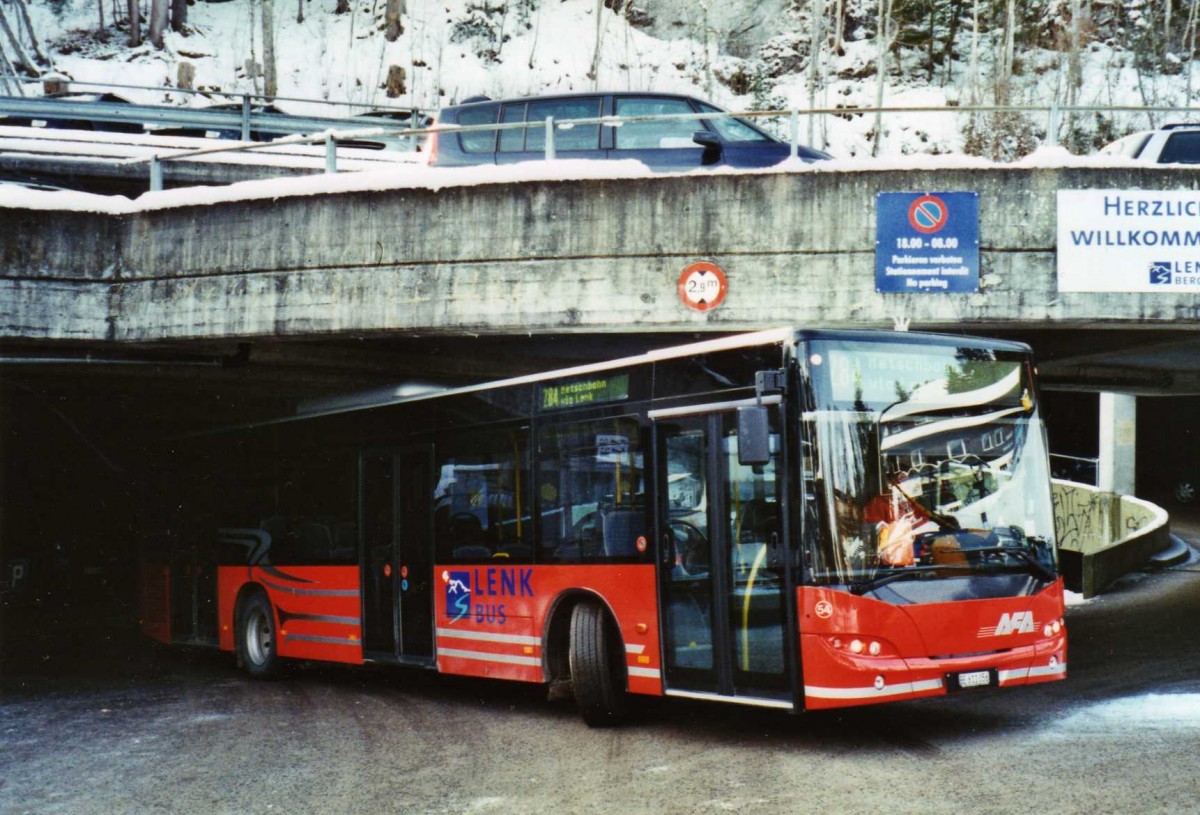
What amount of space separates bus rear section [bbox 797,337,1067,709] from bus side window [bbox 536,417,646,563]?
5.63 feet

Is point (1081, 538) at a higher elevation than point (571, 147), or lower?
lower

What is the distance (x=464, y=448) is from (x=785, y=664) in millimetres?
4204

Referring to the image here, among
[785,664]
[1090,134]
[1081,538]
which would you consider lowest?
[1081,538]

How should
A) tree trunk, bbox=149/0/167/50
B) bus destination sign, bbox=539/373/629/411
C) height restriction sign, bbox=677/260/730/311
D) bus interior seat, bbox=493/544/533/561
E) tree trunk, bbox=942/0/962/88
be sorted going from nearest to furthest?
bus destination sign, bbox=539/373/629/411
bus interior seat, bbox=493/544/533/561
height restriction sign, bbox=677/260/730/311
tree trunk, bbox=942/0/962/88
tree trunk, bbox=149/0/167/50

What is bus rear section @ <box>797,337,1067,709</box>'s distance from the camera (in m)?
7.96

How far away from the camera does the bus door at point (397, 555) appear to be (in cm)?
1170

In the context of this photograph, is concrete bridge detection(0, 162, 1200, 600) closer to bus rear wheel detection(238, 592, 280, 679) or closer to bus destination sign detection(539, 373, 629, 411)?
bus destination sign detection(539, 373, 629, 411)

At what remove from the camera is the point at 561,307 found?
12.4m

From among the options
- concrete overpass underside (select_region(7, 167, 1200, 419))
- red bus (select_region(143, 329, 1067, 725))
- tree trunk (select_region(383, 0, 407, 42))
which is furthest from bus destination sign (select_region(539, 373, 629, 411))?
tree trunk (select_region(383, 0, 407, 42))

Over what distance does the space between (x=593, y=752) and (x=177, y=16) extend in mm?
48871

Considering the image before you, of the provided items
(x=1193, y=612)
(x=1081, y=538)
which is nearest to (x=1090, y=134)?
(x=1081, y=538)

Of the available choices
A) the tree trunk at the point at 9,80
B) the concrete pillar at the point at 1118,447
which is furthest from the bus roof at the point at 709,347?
the concrete pillar at the point at 1118,447

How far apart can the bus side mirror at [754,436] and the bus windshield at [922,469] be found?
0.30m

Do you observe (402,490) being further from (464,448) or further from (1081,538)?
(1081,538)
